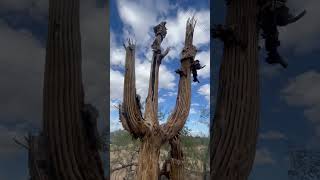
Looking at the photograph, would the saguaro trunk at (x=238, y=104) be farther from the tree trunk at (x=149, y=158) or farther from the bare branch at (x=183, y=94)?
the bare branch at (x=183, y=94)

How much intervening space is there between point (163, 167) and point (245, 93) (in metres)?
3.48

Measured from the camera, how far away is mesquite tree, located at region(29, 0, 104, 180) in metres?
2.27

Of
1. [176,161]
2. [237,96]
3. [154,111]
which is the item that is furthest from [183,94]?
[237,96]

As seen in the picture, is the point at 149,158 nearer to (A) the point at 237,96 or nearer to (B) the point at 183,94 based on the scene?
(B) the point at 183,94

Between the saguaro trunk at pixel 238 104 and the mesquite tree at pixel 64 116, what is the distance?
719 millimetres

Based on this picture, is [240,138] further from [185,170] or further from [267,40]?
[185,170]

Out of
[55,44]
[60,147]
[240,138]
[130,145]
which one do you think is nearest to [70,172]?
[60,147]

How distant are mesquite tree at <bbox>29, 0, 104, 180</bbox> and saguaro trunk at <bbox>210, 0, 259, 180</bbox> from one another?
0.72 m

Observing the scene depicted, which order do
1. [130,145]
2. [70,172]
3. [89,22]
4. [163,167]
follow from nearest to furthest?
[70,172] < [89,22] < [163,167] < [130,145]

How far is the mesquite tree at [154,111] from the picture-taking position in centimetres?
561

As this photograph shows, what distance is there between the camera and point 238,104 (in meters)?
2.70

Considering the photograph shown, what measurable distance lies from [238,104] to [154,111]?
316cm

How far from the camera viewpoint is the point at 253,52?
2.81m

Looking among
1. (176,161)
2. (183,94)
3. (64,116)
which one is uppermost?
(183,94)
